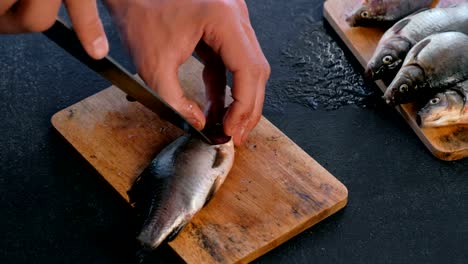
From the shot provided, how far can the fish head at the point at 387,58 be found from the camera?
1654mm

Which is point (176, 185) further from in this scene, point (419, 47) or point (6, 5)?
point (419, 47)

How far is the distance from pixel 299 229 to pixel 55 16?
62cm

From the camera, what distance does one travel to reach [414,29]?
5.68ft

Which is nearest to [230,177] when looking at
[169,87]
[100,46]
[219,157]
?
[219,157]

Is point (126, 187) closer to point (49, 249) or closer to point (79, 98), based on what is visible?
point (49, 249)

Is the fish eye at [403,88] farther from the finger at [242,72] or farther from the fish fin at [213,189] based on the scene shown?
the fish fin at [213,189]

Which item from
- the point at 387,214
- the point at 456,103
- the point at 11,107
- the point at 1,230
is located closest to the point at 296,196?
the point at 387,214

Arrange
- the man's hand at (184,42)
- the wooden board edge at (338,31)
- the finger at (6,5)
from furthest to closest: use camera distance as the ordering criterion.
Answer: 1. the wooden board edge at (338,31)
2. the man's hand at (184,42)
3. the finger at (6,5)

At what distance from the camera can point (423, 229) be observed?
1350 millimetres

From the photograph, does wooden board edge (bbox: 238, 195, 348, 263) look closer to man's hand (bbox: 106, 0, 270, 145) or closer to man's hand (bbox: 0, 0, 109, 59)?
man's hand (bbox: 106, 0, 270, 145)

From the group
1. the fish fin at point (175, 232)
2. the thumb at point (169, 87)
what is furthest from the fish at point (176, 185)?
the thumb at point (169, 87)

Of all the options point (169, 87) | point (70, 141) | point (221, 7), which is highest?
point (221, 7)

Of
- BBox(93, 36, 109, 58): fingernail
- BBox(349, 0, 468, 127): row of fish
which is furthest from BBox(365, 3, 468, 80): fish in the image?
Result: BBox(93, 36, 109, 58): fingernail

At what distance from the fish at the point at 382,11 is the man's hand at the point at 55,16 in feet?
3.11
